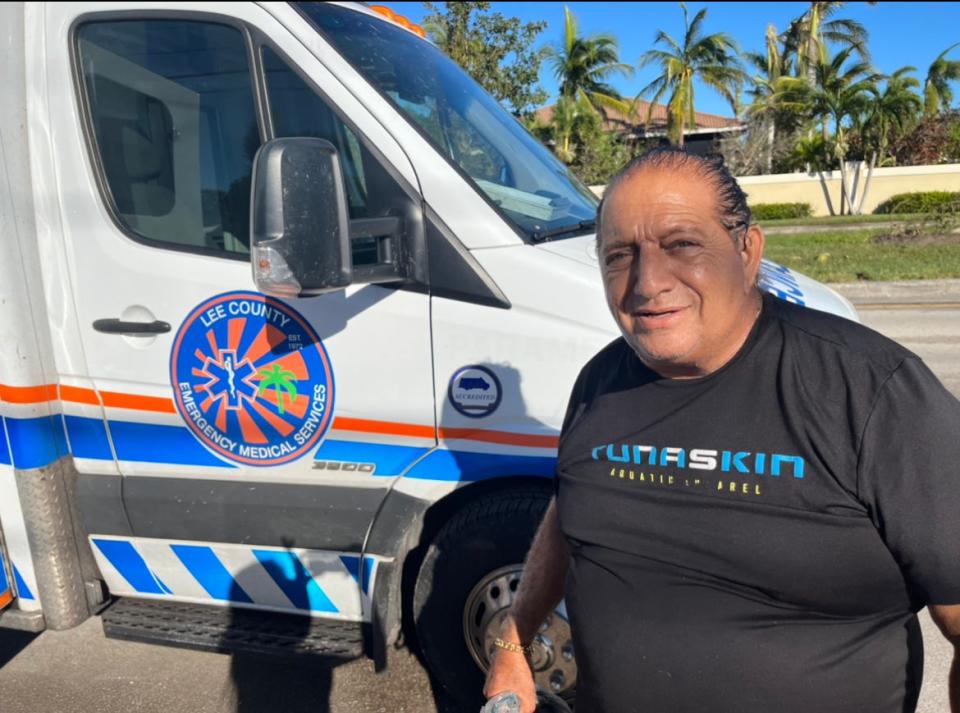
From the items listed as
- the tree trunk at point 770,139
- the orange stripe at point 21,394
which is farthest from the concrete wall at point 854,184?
the tree trunk at point 770,139

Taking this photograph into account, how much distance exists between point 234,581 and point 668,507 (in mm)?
1767

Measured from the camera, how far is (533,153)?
307 centimetres

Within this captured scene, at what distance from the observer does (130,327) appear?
2611mm

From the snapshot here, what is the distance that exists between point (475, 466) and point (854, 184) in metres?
11.4

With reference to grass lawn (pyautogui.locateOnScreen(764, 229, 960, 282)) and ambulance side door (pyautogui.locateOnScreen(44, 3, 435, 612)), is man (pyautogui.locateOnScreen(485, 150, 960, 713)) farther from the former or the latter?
grass lawn (pyautogui.locateOnScreen(764, 229, 960, 282))

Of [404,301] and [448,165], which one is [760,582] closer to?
[404,301]

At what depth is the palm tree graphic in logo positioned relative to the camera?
8.20 ft

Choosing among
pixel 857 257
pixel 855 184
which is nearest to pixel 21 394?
pixel 855 184

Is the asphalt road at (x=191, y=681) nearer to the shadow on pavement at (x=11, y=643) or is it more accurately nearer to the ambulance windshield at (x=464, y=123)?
the shadow on pavement at (x=11, y=643)

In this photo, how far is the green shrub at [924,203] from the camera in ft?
24.8

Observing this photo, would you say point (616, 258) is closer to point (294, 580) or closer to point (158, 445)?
point (294, 580)

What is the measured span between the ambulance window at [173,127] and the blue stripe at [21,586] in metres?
1.26

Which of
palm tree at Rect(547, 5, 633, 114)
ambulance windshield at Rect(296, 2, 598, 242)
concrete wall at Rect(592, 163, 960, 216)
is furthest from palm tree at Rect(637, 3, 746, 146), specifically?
ambulance windshield at Rect(296, 2, 598, 242)

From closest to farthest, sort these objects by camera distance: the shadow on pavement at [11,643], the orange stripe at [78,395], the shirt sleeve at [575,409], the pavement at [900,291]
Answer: the shirt sleeve at [575,409] → the orange stripe at [78,395] → the shadow on pavement at [11,643] → the pavement at [900,291]
